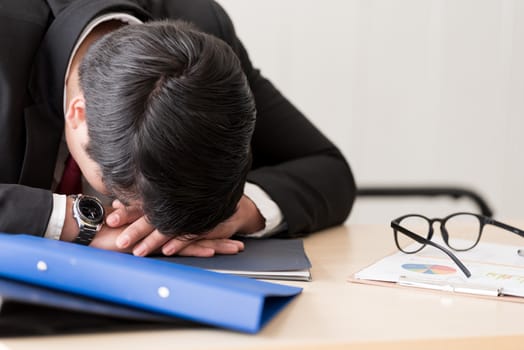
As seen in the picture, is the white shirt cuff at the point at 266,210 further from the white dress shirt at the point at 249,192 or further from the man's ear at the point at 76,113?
the man's ear at the point at 76,113

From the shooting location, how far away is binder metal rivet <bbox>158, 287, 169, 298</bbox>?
24.7 inches

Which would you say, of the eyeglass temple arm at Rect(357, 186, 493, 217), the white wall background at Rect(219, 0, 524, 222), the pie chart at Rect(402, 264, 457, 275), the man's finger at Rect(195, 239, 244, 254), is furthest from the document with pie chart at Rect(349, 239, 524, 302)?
the white wall background at Rect(219, 0, 524, 222)

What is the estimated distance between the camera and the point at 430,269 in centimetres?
87

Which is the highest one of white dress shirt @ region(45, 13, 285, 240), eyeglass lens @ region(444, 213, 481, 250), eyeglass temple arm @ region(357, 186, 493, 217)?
white dress shirt @ region(45, 13, 285, 240)

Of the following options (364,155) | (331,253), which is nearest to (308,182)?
(331,253)

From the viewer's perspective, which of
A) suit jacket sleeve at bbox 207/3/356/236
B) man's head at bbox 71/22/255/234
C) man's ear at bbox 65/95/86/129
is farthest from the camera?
suit jacket sleeve at bbox 207/3/356/236

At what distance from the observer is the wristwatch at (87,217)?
0.90 metres

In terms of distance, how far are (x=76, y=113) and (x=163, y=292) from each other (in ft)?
1.12

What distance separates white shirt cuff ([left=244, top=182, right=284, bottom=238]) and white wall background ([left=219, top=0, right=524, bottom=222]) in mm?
804

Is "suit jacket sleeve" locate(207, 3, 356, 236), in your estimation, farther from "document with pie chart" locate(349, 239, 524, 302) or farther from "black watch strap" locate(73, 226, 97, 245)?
"black watch strap" locate(73, 226, 97, 245)

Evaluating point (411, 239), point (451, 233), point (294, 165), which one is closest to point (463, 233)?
point (451, 233)

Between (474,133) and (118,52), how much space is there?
1.44 metres

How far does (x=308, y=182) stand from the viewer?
1.20 m

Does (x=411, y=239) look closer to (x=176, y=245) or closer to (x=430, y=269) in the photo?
(x=430, y=269)
